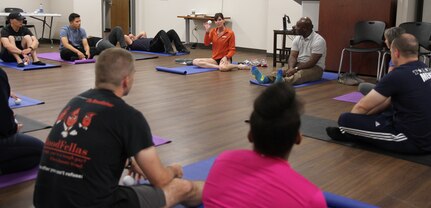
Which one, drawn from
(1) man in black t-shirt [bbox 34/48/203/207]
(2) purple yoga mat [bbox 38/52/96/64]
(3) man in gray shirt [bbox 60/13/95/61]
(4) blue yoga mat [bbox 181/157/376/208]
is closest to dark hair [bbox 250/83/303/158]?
(1) man in black t-shirt [bbox 34/48/203/207]

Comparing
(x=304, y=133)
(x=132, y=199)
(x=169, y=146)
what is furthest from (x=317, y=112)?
(x=132, y=199)

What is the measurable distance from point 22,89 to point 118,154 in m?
4.28

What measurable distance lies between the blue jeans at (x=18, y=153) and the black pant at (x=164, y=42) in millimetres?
6502

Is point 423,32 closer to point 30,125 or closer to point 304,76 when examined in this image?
point 304,76

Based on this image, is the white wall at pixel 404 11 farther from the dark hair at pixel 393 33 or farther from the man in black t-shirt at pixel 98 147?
the man in black t-shirt at pixel 98 147

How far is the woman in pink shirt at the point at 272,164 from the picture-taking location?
1.39 meters

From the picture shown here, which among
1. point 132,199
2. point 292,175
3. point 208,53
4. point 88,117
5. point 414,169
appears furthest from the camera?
point 208,53

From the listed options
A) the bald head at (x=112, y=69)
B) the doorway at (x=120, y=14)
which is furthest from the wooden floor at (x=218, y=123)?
the doorway at (x=120, y=14)

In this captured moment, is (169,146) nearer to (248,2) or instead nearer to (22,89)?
(22,89)

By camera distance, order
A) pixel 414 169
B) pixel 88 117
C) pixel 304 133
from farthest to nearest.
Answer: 1. pixel 304 133
2. pixel 414 169
3. pixel 88 117

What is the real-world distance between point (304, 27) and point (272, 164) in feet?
17.1

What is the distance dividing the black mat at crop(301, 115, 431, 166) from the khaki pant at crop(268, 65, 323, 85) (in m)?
1.71

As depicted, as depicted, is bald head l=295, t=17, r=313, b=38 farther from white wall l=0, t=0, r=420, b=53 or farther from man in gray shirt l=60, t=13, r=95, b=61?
man in gray shirt l=60, t=13, r=95, b=61

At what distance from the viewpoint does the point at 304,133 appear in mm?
4105
